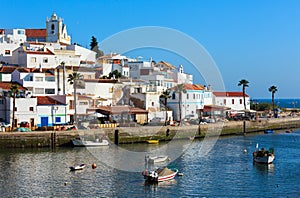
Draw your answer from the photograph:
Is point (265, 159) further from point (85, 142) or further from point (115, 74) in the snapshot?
point (115, 74)

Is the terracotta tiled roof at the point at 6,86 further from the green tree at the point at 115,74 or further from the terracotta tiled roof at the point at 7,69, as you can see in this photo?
the green tree at the point at 115,74

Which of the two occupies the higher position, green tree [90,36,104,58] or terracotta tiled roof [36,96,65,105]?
green tree [90,36,104,58]

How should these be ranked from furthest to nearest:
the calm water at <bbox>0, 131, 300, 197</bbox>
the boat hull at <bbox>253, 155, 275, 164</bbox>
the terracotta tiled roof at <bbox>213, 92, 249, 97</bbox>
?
the terracotta tiled roof at <bbox>213, 92, 249, 97</bbox>, the boat hull at <bbox>253, 155, 275, 164</bbox>, the calm water at <bbox>0, 131, 300, 197</bbox>

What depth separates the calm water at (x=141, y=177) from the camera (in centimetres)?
3406

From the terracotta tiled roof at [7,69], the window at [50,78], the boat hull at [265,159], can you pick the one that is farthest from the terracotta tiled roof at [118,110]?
the boat hull at [265,159]

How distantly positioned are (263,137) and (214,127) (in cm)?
676

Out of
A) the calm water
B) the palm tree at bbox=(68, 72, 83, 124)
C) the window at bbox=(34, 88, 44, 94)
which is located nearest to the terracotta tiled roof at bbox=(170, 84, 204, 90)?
the palm tree at bbox=(68, 72, 83, 124)

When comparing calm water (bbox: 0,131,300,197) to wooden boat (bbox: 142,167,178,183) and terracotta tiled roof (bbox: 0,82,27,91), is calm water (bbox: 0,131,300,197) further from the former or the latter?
terracotta tiled roof (bbox: 0,82,27,91)

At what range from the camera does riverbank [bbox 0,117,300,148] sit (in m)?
53.6

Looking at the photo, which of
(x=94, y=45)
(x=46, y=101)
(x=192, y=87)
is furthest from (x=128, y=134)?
(x=94, y=45)

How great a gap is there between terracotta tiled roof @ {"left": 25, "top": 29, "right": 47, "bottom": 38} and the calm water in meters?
51.6

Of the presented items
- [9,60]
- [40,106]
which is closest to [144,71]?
[9,60]

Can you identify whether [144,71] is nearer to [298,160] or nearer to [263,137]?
[263,137]

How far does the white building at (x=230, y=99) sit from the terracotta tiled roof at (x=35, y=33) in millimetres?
35384
